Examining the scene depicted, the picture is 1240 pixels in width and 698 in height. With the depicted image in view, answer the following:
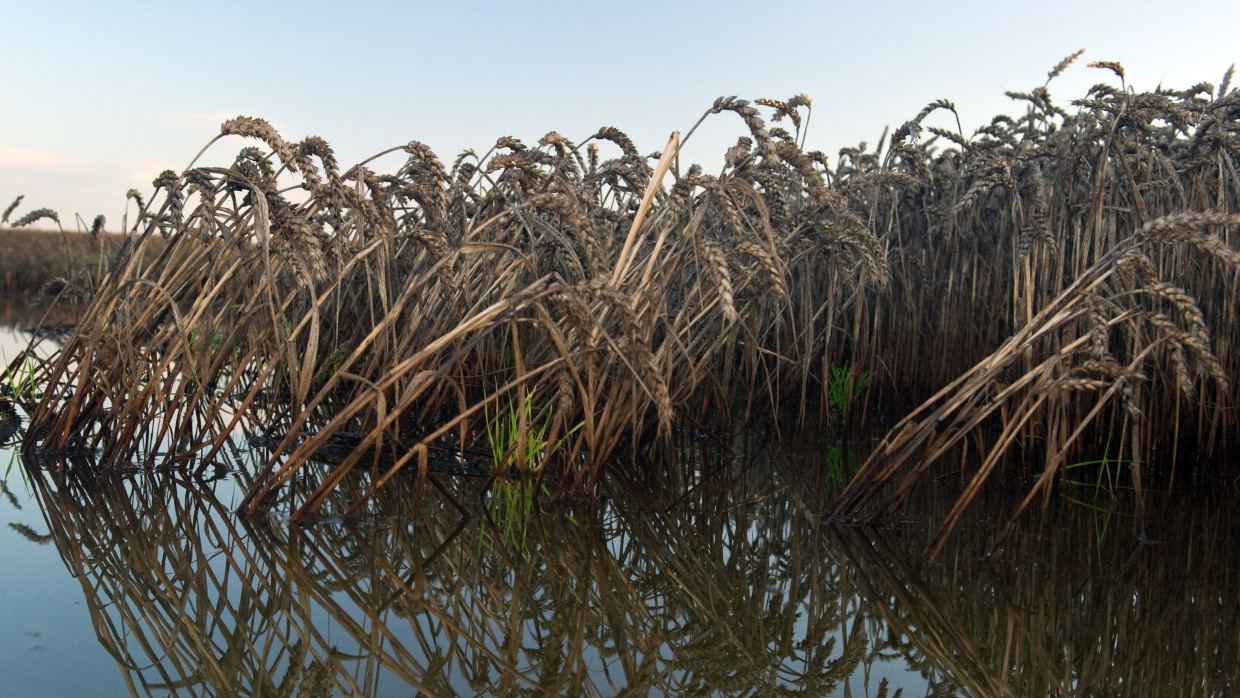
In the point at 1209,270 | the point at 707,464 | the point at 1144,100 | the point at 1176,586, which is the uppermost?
the point at 1144,100

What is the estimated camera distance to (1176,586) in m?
2.66

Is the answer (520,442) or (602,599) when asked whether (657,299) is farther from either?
(602,599)

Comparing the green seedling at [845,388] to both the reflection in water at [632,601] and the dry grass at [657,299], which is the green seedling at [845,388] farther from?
the reflection in water at [632,601]

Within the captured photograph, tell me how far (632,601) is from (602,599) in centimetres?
8

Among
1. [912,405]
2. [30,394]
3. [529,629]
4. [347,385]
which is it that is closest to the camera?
[529,629]

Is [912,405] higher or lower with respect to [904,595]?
higher

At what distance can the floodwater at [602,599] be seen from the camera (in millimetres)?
2018

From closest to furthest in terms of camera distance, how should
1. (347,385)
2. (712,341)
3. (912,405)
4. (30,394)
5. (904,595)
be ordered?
1. (904,595)
2. (712,341)
3. (30,394)
4. (912,405)
5. (347,385)

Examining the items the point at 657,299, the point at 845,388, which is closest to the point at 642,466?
the point at 657,299

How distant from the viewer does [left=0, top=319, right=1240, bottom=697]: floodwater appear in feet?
6.62

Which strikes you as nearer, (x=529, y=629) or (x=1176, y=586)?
(x=529, y=629)

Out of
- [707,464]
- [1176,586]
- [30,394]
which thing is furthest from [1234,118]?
[30,394]

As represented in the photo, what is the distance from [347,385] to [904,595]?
164 inches

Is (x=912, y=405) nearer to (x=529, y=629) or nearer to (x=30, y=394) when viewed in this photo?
(x=529, y=629)
